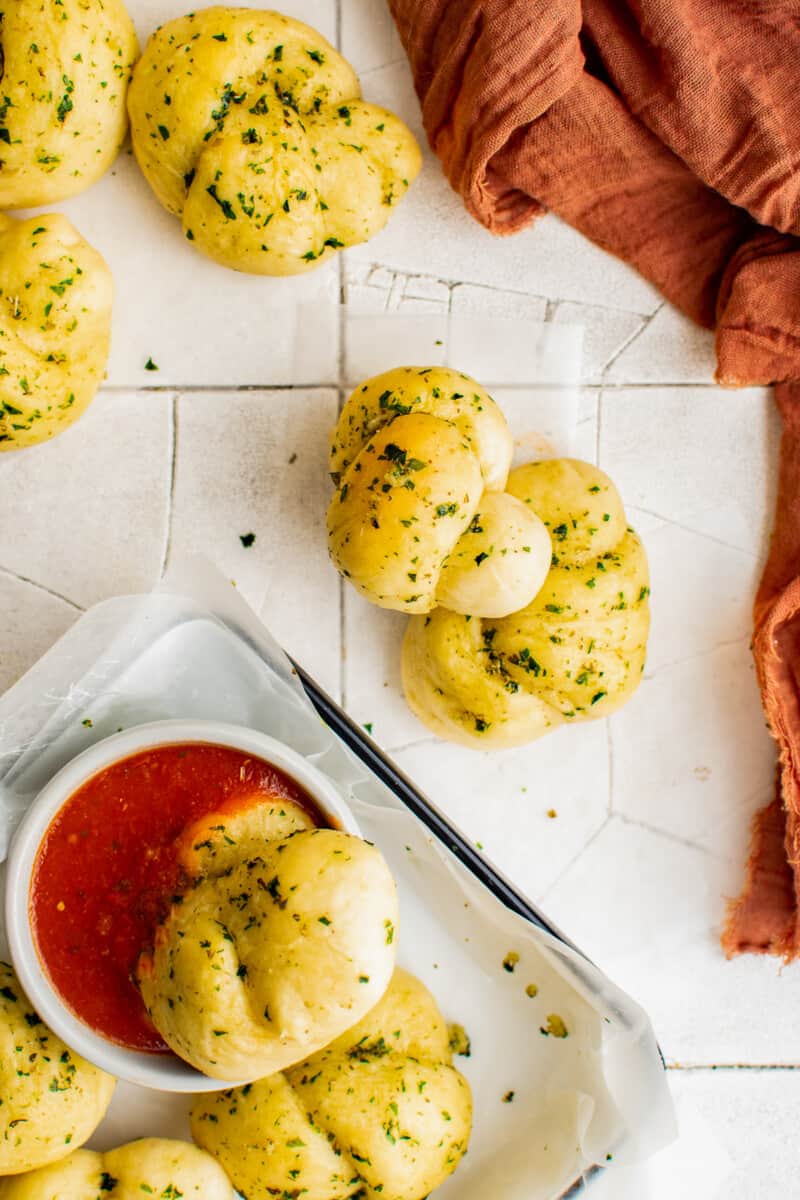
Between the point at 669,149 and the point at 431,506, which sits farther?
the point at 669,149

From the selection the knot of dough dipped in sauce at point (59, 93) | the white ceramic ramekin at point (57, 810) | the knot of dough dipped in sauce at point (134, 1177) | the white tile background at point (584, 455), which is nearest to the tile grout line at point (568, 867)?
the white tile background at point (584, 455)

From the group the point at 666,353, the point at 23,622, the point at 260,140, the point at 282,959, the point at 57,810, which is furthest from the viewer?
→ the point at 666,353

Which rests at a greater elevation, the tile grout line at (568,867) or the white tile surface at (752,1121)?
the tile grout line at (568,867)

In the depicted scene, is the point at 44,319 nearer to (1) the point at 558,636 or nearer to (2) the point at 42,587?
(2) the point at 42,587

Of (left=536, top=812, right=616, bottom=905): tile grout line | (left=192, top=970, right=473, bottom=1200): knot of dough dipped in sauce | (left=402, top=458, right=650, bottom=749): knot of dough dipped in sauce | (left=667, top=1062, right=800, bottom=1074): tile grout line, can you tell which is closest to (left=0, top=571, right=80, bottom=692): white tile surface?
(left=402, top=458, right=650, bottom=749): knot of dough dipped in sauce

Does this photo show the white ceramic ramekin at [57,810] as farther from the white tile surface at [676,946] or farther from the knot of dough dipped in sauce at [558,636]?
the white tile surface at [676,946]

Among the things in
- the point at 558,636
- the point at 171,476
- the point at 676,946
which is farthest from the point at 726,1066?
the point at 171,476

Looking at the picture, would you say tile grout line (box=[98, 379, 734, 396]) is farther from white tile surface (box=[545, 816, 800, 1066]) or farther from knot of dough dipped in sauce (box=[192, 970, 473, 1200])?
knot of dough dipped in sauce (box=[192, 970, 473, 1200])

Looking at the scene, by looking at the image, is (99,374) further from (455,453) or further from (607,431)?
(607,431)
